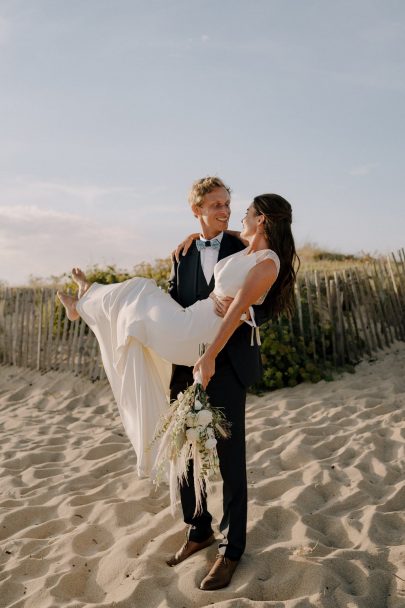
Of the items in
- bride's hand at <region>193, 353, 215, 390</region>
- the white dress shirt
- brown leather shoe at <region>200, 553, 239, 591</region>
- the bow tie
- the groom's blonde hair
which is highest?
the groom's blonde hair

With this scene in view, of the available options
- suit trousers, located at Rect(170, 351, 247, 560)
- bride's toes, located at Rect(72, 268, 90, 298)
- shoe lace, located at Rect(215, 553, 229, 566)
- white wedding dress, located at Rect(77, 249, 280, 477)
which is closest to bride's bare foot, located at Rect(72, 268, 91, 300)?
bride's toes, located at Rect(72, 268, 90, 298)

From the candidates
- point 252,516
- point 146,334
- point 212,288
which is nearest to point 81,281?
point 146,334

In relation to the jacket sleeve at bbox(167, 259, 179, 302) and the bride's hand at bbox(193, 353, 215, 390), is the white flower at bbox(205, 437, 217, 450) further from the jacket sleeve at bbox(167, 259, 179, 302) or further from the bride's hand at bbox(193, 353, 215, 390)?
the jacket sleeve at bbox(167, 259, 179, 302)

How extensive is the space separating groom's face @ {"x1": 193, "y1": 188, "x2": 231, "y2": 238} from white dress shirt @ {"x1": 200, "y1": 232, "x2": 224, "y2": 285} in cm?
7

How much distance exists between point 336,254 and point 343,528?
53.0 feet

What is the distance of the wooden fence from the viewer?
848 cm

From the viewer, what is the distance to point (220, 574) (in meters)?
3.34

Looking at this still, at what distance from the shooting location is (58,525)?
14.6 ft

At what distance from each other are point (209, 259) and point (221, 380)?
0.71 meters

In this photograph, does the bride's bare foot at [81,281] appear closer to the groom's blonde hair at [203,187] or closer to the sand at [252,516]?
the groom's blonde hair at [203,187]

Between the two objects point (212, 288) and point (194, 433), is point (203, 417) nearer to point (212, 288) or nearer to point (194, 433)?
point (194, 433)

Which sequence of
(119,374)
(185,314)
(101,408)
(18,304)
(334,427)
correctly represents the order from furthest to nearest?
(18,304)
(101,408)
(334,427)
(119,374)
(185,314)

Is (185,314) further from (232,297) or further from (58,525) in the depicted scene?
(58,525)

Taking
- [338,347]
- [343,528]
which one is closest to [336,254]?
[338,347]
